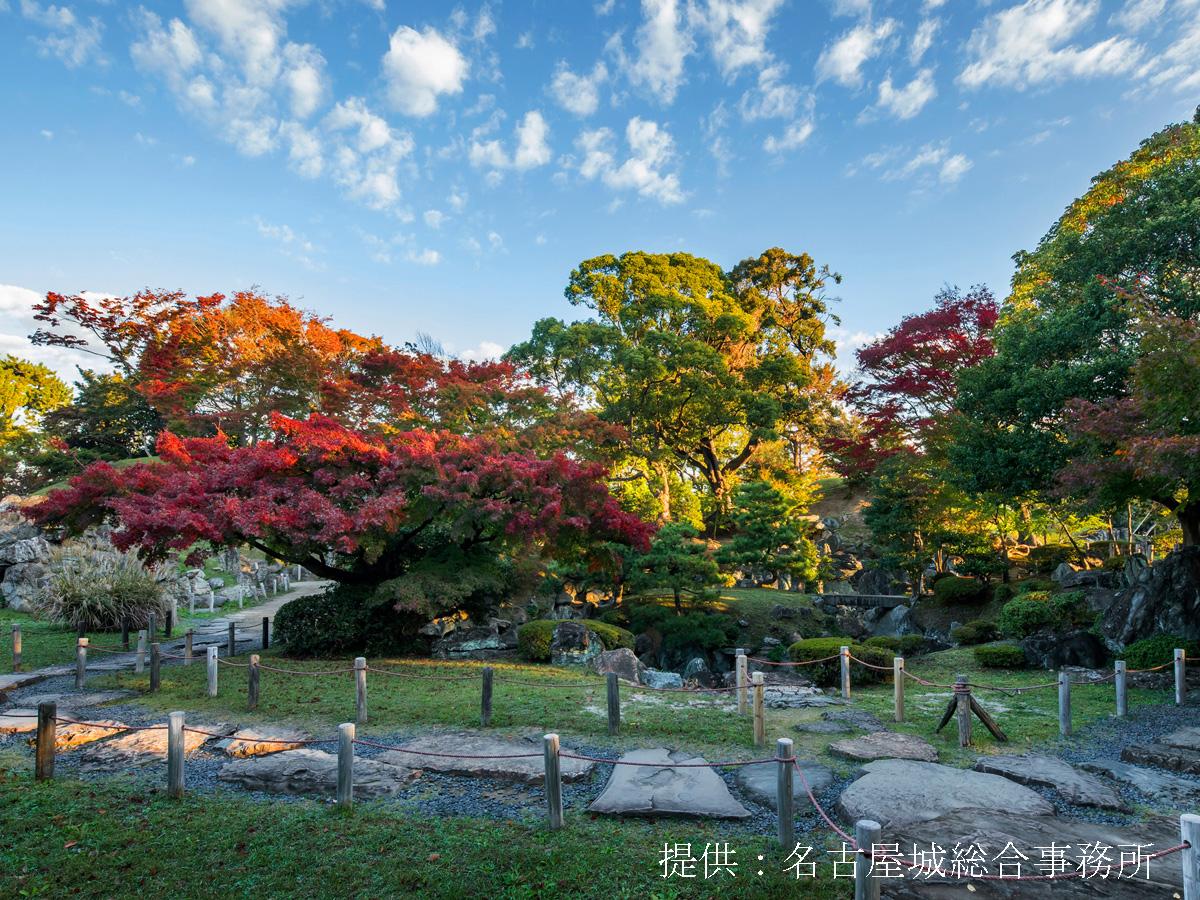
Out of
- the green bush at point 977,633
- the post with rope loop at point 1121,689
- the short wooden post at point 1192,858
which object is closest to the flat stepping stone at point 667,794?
the short wooden post at point 1192,858

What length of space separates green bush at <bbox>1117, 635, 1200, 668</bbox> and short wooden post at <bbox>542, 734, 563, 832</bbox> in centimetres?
1123

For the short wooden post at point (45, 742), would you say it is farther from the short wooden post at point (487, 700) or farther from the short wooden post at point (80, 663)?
the short wooden post at point (80, 663)

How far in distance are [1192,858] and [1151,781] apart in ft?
14.5

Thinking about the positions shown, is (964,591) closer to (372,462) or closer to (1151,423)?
(1151,423)

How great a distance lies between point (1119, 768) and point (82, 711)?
42.3 ft

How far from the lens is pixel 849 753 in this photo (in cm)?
702

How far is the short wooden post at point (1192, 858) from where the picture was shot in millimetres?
3012

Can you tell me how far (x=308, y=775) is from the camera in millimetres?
6234

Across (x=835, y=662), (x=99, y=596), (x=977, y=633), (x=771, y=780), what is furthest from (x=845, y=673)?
(x=99, y=596)

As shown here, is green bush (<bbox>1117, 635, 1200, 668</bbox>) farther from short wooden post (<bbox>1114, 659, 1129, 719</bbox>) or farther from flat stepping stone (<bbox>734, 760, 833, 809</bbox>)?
flat stepping stone (<bbox>734, 760, 833, 809</bbox>)

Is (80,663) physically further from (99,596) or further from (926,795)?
(926,795)

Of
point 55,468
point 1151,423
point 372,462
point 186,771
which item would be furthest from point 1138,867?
point 55,468

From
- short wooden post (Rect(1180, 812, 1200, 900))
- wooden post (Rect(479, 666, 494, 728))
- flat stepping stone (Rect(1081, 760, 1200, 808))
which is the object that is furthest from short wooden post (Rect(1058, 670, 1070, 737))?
wooden post (Rect(479, 666, 494, 728))

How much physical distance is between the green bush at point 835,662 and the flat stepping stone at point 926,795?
5902mm
